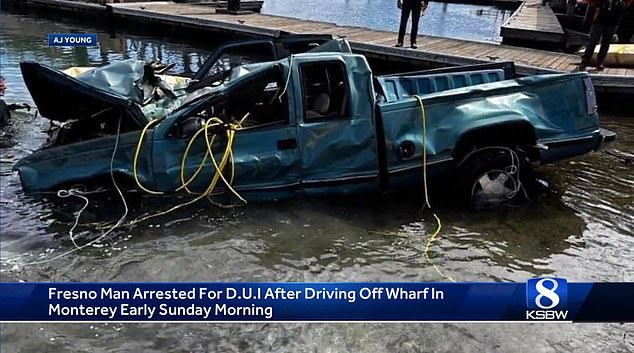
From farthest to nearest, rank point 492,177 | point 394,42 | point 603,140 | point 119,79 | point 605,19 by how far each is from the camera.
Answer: point 394,42
point 605,19
point 603,140
point 492,177
point 119,79

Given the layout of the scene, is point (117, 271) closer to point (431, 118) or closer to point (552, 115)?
point (431, 118)

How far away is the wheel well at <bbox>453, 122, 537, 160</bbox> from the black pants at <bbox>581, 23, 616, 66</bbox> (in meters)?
6.01

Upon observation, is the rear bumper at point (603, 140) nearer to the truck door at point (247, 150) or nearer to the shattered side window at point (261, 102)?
the truck door at point (247, 150)

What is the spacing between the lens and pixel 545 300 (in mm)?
2631

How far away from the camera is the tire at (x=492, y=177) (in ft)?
21.0

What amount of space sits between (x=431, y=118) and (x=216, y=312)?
13.6 feet

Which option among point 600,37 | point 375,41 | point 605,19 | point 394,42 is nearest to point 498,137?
point 605,19

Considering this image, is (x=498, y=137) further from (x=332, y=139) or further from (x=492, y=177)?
(x=332, y=139)

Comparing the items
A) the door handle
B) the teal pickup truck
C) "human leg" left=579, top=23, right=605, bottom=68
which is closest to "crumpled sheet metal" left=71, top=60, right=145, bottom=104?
the teal pickup truck

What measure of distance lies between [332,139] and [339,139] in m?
0.07

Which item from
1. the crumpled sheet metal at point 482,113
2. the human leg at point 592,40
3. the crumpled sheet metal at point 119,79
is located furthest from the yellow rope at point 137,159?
the human leg at point 592,40

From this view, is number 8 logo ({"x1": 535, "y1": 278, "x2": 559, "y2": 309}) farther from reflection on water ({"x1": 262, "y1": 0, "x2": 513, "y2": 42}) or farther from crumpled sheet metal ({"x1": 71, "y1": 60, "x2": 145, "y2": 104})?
reflection on water ({"x1": 262, "y1": 0, "x2": 513, "y2": 42})

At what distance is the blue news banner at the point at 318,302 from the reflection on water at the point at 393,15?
22.0 meters

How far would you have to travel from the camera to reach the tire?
6.40m
